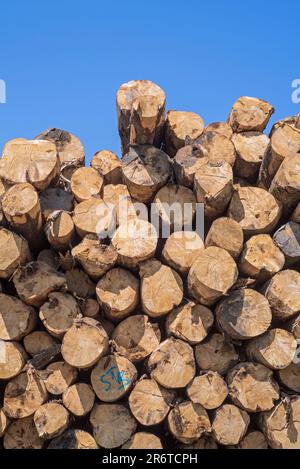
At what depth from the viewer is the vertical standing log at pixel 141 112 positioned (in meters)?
4.39

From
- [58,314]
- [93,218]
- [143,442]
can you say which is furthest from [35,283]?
[143,442]

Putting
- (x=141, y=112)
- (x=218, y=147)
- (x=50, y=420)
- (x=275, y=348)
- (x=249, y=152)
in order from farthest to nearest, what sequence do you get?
(x=249, y=152)
(x=218, y=147)
(x=141, y=112)
(x=275, y=348)
(x=50, y=420)

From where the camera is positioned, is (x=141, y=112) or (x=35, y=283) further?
(x=141, y=112)

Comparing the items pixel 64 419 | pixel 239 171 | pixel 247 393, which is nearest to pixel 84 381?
pixel 64 419

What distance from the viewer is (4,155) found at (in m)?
4.40

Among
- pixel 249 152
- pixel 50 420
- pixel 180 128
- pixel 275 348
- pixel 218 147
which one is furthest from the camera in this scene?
pixel 180 128

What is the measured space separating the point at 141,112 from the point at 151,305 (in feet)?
5.69

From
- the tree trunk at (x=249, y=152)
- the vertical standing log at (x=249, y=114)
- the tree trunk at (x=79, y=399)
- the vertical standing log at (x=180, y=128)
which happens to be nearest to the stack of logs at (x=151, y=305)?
the tree trunk at (x=79, y=399)

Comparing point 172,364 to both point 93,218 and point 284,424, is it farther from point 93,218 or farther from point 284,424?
point 93,218

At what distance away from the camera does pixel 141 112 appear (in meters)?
4.38

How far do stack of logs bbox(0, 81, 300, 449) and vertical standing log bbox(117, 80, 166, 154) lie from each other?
0.02m

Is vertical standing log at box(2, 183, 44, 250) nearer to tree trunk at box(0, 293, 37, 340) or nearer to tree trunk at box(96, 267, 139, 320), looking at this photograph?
tree trunk at box(0, 293, 37, 340)

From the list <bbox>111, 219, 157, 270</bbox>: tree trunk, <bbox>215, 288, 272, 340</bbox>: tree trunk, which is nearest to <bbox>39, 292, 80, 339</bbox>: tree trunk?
<bbox>111, 219, 157, 270</bbox>: tree trunk
